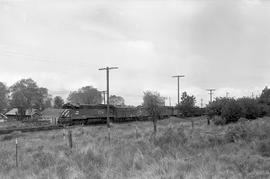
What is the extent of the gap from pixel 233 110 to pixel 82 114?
87.3 feet

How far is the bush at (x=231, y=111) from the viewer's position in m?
33.2

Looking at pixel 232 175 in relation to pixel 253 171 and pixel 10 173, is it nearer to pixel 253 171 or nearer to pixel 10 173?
pixel 253 171

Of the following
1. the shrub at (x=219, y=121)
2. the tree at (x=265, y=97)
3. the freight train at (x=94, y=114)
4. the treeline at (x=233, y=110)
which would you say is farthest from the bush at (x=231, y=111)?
the freight train at (x=94, y=114)

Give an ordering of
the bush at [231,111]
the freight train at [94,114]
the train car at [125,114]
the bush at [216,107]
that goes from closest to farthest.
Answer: the bush at [231,111], the bush at [216,107], the freight train at [94,114], the train car at [125,114]

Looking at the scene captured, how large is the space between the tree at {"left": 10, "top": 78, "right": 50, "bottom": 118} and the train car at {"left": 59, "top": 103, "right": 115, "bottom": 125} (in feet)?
131

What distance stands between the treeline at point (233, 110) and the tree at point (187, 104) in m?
2.11

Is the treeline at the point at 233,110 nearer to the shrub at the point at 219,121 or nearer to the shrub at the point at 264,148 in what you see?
the shrub at the point at 219,121

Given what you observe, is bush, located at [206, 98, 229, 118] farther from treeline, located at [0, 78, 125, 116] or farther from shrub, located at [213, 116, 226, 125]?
treeline, located at [0, 78, 125, 116]

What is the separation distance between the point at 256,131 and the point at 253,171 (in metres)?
7.75

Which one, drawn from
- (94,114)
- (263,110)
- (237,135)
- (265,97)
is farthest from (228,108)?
(94,114)

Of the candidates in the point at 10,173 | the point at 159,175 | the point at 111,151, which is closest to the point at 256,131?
the point at 111,151

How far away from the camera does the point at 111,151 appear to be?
12.5 m

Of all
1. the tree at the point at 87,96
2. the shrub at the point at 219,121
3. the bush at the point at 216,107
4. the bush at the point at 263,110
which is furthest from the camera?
the tree at the point at 87,96

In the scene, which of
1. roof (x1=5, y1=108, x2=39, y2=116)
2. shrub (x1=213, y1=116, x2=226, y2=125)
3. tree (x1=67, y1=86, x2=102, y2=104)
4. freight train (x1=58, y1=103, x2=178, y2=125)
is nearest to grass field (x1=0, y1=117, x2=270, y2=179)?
shrub (x1=213, y1=116, x2=226, y2=125)
